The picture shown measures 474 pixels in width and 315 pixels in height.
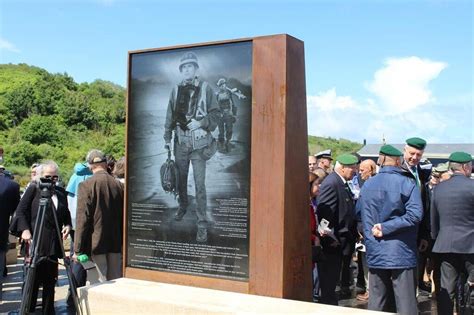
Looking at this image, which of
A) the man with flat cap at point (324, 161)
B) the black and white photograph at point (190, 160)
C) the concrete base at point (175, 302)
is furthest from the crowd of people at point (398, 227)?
the man with flat cap at point (324, 161)

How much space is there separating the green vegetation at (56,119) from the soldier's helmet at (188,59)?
31360mm

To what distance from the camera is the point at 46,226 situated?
228 inches

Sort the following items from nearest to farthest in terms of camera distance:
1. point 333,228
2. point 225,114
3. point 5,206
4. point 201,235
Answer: point 225,114, point 201,235, point 333,228, point 5,206

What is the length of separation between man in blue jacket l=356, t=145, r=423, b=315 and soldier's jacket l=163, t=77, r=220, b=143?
5.54 feet

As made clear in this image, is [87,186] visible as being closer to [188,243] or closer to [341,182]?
[188,243]

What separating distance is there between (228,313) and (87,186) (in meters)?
2.76

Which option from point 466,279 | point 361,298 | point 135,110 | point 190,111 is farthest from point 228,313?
Result: point 361,298

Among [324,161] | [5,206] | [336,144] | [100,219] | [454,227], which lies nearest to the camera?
[454,227]

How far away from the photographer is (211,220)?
4.57 metres

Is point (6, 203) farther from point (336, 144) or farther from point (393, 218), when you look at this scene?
point (336, 144)

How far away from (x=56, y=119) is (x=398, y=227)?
48.1 m

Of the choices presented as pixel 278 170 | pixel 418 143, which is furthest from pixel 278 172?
pixel 418 143

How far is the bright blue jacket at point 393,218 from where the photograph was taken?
4.70 metres

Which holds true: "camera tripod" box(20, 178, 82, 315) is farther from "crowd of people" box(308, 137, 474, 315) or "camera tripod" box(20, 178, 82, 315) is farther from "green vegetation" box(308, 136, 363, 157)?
"green vegetation" box(308, 136, 363, 157)
